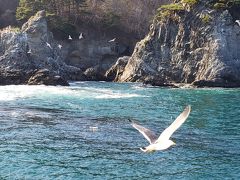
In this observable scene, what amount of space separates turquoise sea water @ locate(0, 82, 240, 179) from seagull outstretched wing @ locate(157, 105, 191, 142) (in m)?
6.39

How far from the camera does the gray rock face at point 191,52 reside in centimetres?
6162

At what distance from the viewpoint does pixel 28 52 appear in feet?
208

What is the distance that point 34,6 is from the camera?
8531 centimetres

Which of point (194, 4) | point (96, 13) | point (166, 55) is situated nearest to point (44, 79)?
point (166, 55)

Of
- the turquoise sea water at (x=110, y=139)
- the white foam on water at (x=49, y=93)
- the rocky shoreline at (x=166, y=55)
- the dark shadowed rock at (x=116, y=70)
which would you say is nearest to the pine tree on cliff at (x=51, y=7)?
the rocky shoreline at (x=166, y=55)

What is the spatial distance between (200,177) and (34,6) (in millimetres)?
71185

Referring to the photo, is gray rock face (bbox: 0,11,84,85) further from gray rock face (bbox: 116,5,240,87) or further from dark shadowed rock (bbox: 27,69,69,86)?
gray rock face (bbox: 116,5,240,87)

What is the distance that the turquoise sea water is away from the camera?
19.7 m

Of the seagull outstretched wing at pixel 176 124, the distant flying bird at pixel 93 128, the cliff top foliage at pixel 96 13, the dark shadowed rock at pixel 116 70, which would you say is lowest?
the dark shadowed rock at pixel 116 70

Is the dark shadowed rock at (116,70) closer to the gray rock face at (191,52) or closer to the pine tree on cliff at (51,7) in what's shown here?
the gray rock face at (191,52)

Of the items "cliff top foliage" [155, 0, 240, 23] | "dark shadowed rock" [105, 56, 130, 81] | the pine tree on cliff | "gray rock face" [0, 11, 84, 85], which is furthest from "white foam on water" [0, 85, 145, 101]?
the pine tree on cliff

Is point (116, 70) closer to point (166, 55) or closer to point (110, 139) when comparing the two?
point (166, 55)

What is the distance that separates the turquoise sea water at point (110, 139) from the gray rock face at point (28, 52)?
16220 millimetres

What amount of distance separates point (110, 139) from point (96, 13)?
225 feet
